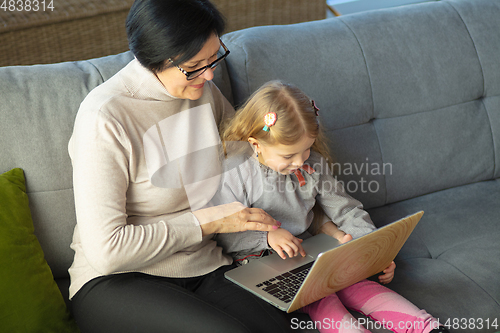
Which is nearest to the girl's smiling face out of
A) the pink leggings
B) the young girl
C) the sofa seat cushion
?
the young girl

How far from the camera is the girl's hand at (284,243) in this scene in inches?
50.4

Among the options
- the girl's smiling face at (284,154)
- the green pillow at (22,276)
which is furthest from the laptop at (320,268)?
the green pillow at (22,276)

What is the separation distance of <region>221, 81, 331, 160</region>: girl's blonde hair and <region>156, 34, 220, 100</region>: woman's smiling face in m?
0.18

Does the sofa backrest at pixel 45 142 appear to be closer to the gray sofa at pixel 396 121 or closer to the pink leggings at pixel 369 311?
the gray sofa at pixel 396 121

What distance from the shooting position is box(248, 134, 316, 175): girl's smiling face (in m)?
1.29

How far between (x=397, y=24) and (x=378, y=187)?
678 millimetres

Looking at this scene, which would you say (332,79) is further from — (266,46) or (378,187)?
(378,187)

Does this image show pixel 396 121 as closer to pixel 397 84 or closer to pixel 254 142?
pixel 397 84

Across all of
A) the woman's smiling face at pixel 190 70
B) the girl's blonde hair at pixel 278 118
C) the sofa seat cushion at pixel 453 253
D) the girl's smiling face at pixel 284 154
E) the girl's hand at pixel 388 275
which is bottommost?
the sofa seat cushion at pixel 453 253

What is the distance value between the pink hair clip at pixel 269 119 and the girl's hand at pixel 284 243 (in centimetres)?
31

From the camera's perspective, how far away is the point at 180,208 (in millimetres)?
1289

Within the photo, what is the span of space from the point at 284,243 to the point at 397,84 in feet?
2.89

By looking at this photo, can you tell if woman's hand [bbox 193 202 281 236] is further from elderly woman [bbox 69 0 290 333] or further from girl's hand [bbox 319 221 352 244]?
girl's hand [bbox 319 221 352 244]

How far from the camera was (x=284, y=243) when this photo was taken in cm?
129
